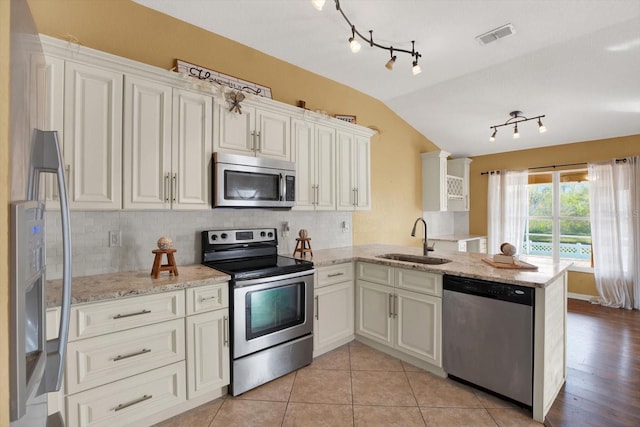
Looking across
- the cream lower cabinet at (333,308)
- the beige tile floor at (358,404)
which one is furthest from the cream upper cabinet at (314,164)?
the beige tile floor at (358,404)

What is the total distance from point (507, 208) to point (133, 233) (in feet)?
17.9

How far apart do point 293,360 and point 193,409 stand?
77cm

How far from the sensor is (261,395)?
2.19 meters

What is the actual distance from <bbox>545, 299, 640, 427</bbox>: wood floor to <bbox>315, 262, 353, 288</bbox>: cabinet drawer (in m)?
1.72

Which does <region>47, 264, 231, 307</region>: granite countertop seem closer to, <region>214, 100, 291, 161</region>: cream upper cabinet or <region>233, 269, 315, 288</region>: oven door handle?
<region>233, 269, 315, 288</region>: oven door handle

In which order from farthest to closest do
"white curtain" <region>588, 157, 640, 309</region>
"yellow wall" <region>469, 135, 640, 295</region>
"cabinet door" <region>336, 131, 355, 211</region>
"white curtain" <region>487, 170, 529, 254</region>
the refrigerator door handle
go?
Answer: "white curtain" <region>487, 170, 529, 254</region> < "yellow wall" <region>469, 135, 640, 295</region> < "white curtain" <region>588, 157, 640, 309</region> < "cabinet door" <region>336, 131, 355, 211</region> < the refrigerator door handle

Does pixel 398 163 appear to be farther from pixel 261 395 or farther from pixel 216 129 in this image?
pixel 261 395

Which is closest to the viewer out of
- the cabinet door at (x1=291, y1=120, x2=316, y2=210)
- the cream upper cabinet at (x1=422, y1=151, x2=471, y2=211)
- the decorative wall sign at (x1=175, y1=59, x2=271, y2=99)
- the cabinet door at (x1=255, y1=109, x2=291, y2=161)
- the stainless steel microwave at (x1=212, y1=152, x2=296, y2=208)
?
the stainless steel microwave at (x1=212, y1=152, x2=296, y2=208)

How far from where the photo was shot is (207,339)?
2021 mm

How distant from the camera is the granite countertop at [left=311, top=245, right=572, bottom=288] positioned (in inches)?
77.8

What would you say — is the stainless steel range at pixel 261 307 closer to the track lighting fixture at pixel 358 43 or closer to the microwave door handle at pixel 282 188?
the microwave door handle at pixel 282 188

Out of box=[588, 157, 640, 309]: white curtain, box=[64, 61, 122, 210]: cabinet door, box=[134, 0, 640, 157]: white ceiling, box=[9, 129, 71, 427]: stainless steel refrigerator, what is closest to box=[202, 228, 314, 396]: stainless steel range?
box=[64, 61, 122, 210]: cabinet door

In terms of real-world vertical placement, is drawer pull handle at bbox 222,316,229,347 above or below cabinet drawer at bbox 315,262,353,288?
below

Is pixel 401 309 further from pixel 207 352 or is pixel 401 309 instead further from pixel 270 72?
pixel 270 72
